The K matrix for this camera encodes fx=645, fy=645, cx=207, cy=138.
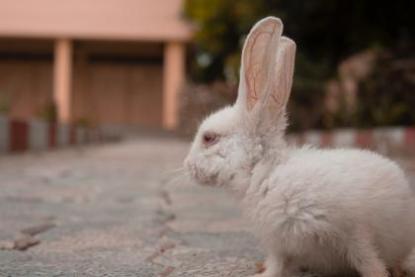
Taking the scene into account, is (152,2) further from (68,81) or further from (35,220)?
(35,220)

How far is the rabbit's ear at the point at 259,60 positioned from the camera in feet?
7.02

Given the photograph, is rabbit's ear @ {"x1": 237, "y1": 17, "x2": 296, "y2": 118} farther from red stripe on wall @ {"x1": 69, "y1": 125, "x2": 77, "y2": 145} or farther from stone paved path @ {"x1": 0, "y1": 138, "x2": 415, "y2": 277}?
red stripe on wall @ {"x1": 69, "y1": 125, "x2": 77, "y2": 145}

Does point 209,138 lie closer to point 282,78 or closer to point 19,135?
point 282,78

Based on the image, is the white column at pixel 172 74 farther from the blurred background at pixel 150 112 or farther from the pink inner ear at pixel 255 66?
the pink inner ear at pixel 255 66

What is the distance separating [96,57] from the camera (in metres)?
28.2

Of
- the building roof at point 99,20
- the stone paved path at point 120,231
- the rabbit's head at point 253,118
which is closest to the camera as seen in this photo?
the rabbit's head at point 253,118

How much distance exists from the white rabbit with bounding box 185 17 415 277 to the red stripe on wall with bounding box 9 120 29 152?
266 inches

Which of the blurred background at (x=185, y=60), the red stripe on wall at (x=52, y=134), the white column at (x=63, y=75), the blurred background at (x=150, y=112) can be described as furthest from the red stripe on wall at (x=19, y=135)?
the white column at (x=63, y=75)

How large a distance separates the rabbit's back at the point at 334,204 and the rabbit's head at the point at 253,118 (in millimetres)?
130

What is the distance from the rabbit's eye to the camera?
7.29 ft

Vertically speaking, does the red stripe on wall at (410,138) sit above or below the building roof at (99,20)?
below

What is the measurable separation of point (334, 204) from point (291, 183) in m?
0.15

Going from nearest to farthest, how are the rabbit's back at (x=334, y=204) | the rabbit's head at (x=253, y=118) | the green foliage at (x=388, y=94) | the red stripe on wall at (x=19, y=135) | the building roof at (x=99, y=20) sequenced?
the rabbit's back at (x=334, y=204) → the rabbit's head at (x=253, y=118) → the red stripe on wall at (x=19, y=135) → the green foliage at (x=388, y=94) → the building roof at (x=99, y=20)

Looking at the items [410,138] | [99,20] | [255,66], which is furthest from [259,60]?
[99,20]
